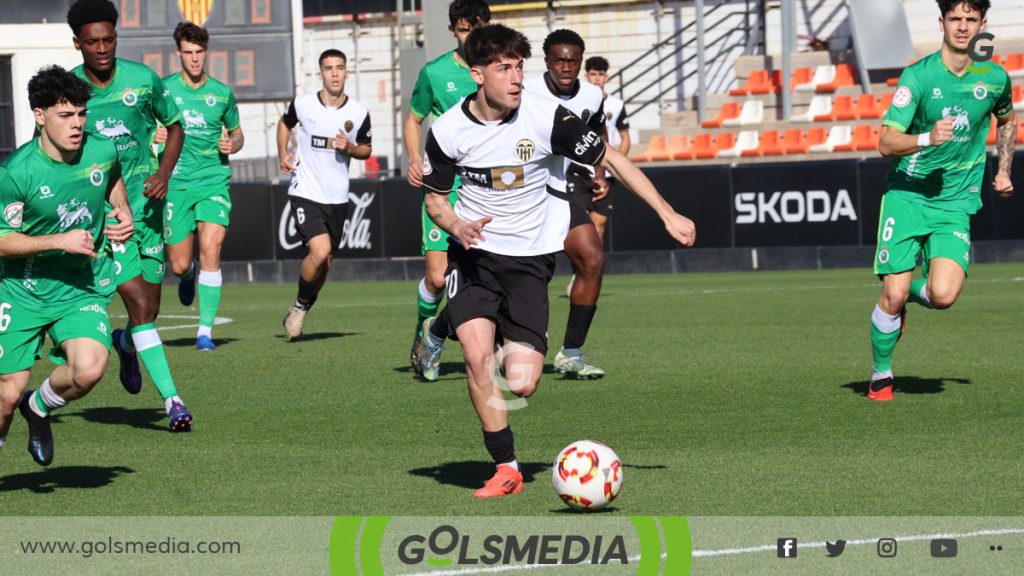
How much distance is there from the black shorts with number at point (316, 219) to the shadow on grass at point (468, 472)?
22.1 feet

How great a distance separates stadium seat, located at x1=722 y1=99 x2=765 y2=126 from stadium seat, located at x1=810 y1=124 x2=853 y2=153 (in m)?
2.05

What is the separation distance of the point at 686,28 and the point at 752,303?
1921 cm

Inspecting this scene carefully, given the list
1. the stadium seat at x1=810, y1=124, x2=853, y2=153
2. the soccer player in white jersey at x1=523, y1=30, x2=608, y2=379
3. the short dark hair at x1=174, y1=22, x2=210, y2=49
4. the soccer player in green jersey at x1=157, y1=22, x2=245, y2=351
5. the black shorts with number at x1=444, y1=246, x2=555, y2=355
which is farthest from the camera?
the stadium seat at x1=810, y1=124, x2=853, y2=153

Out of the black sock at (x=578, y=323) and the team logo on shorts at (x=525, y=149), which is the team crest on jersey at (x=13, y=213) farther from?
the black sock at (x=578, y=323)

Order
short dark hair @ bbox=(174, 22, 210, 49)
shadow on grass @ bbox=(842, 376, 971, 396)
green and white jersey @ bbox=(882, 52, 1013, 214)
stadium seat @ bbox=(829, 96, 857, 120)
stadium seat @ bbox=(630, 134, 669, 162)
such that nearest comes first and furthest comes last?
1. green and white jersey @ bbox=(882, 52, 1013, 214)
2. shadow on grass @ bbox=(842, 376, 971, 396)
3. short dark hair @ bbox=(174, 22, 210, 49)
4. stadium seat @ bbox=(829, 96, 857, 120)
5. stadium seat @ bbox=(630, 134, 669, 162)

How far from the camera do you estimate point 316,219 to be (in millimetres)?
14516

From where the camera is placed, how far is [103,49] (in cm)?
967

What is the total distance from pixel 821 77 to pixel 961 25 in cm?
2178

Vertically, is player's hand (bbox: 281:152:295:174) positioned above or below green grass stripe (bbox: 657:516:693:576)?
above

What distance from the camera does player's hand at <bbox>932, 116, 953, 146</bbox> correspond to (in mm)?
9047

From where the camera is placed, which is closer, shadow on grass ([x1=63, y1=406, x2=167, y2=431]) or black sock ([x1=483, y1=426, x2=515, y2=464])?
black sock ([x1=483, y1=426, x2=515, y2=464])

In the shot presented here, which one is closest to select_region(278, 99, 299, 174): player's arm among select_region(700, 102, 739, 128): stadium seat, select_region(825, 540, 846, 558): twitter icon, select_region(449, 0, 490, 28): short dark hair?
select_region(449, 0, 490, 28): short dark hair

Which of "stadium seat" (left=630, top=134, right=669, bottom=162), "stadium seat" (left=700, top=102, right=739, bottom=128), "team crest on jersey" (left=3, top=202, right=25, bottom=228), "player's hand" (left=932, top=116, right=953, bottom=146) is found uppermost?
"player's hand" (left=932, top=116, right=953, bottom=146)

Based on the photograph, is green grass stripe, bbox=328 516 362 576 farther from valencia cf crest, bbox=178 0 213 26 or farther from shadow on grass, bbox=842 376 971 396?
valencia cf crest, bbox=178 0 213 26
